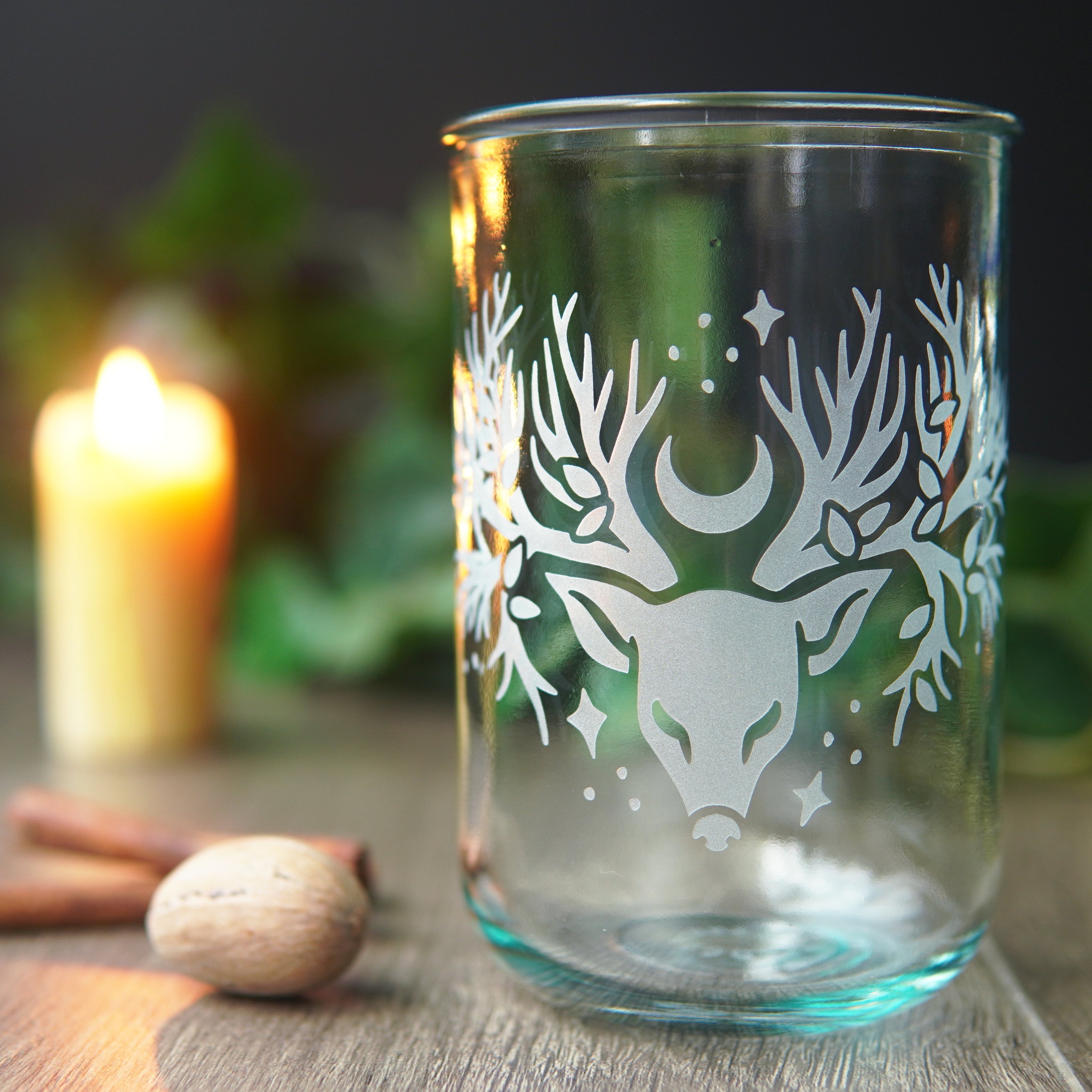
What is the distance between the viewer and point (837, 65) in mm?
1026

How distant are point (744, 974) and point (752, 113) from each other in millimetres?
233

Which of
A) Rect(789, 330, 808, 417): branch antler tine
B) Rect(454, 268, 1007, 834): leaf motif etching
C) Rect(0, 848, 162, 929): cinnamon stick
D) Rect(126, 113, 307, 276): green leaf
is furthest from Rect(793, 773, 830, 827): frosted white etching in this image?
Rect(126, 113, 307, 276): green leaf

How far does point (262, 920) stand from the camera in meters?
0.41

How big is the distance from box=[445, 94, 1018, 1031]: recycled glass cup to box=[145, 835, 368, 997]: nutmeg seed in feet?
0.17

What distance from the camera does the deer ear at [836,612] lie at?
0.38 m

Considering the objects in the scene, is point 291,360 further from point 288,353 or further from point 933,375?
point 933,375

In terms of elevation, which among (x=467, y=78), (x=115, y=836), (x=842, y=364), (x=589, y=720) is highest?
(x=467, y=78)

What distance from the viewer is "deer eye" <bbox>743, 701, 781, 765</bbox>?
38cm

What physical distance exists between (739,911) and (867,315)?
0.57 ft

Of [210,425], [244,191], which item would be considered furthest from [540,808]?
[244,191]

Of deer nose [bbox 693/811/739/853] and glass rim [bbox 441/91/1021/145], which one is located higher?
glass rim [bbox 441/91/1021/145]

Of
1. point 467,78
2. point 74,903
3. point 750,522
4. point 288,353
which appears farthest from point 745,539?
point 467,78

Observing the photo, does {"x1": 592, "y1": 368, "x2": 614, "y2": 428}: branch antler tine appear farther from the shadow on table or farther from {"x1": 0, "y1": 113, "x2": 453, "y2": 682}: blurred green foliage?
{"x1": 0, "y1": 113, "x2": 453, "y2": 682}: blurred green foliage

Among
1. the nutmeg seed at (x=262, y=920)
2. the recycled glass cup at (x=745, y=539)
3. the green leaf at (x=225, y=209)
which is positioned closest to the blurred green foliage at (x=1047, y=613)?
the recycled glass cup at (x=745, y=539)
